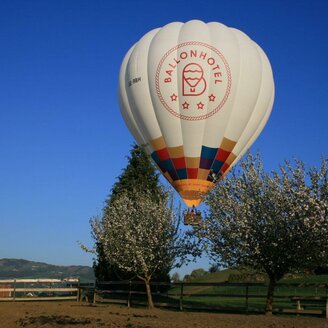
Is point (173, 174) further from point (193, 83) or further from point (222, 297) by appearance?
point (222, 297)

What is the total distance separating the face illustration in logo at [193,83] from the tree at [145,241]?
7206 mm

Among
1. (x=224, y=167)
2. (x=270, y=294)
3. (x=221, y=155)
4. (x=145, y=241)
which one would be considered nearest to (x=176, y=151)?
(x=221, y=155)

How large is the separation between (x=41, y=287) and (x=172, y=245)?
41.6 ft

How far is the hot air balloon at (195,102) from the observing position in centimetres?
3344

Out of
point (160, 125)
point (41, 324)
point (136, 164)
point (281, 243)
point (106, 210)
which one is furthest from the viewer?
point (136, 164)

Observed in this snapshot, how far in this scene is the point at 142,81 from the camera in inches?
1361

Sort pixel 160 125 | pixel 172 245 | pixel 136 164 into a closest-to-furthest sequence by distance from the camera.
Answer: pixel 172 245 < pixel 160 125 < pixel 136 164

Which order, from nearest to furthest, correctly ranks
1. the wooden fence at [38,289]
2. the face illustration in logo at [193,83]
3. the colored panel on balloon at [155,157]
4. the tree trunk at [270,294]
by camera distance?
the tree trunk at [270,294] → the face illustration in logo at [193,83] → the colored panel on balloon at [155,157] → the wooden fence at [38,289]

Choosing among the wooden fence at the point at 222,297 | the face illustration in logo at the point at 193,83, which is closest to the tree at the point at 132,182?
the wooden fence at the point at 222,297

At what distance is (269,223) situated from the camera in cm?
2423

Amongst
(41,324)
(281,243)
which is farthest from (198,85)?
(41,324)

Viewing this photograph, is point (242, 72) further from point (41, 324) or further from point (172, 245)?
point (41, 324)

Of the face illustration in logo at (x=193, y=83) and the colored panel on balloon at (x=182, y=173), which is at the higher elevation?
the face illustration in logo at (x=193, y=83)

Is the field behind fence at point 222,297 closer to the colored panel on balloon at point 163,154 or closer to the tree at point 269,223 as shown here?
the tree at point 269,223
